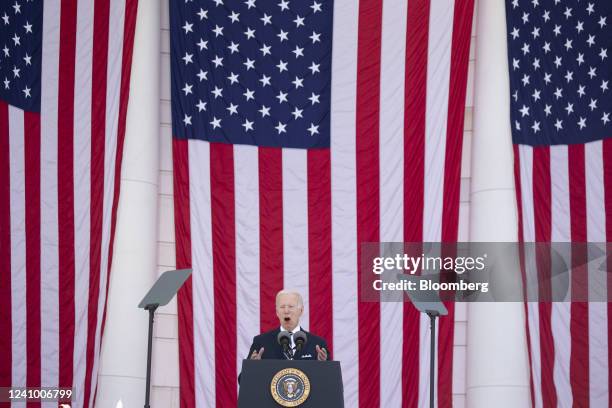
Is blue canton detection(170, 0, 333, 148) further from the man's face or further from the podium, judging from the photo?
the podium

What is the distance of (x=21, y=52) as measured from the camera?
28.3 feet

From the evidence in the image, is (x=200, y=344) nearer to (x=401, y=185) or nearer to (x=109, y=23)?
(x=401, y=185)

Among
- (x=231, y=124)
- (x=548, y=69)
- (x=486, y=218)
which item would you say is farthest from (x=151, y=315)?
(x=548, y=69)

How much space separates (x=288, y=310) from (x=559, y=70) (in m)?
4.88

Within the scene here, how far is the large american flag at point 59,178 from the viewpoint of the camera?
8.36 metres

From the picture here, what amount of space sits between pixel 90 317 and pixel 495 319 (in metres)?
4.12

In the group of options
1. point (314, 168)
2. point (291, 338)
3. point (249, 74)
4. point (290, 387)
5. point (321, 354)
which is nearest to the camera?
point (290, 387)

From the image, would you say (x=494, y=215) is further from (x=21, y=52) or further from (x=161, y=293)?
(x=21, y=52)

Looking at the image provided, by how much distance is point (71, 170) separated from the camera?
892 centimetres

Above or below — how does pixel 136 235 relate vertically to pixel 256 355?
above

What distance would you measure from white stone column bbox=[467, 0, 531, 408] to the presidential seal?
14.8ft

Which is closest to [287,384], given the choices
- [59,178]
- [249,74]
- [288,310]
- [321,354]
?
[321,354]

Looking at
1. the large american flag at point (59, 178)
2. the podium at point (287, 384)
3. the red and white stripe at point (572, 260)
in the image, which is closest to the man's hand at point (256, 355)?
the podium at point (287, 384)

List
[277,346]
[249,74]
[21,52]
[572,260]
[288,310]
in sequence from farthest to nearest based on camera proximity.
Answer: [249,74]
[572,260]
[21,52]
[277,346]
[288,310]
